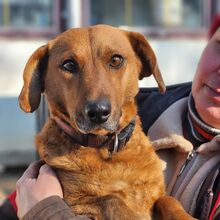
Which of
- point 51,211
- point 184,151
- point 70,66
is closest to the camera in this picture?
point 51,211

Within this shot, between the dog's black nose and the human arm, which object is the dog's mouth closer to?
the dog's black nose

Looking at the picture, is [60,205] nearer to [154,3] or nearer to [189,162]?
[189,162]

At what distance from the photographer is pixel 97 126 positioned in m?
2.66

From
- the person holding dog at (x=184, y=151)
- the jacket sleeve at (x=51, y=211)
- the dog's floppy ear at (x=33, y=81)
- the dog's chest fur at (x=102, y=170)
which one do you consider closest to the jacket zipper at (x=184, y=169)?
the person holding dog at (x=184, y=151)

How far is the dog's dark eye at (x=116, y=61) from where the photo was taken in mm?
2865

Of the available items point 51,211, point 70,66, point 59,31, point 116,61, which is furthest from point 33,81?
point 59,31

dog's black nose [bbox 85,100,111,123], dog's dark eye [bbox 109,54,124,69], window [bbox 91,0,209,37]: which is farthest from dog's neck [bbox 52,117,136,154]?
window [bbox 91,0,209,37]

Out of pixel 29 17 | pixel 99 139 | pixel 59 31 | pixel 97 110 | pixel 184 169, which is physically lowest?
pixel 59 31

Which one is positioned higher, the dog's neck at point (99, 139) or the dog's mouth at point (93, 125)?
the dog's mouth at point (93, 125)

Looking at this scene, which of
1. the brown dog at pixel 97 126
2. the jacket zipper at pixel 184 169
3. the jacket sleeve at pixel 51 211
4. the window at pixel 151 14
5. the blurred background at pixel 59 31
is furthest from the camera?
the window at pixel 151 14

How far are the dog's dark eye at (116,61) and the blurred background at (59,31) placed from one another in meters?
3.64

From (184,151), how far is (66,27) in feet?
12.8

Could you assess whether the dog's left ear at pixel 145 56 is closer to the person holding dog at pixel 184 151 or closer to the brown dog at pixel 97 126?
the brown dog at pixel 97 126

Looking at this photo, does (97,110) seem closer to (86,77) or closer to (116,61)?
(86,77)
